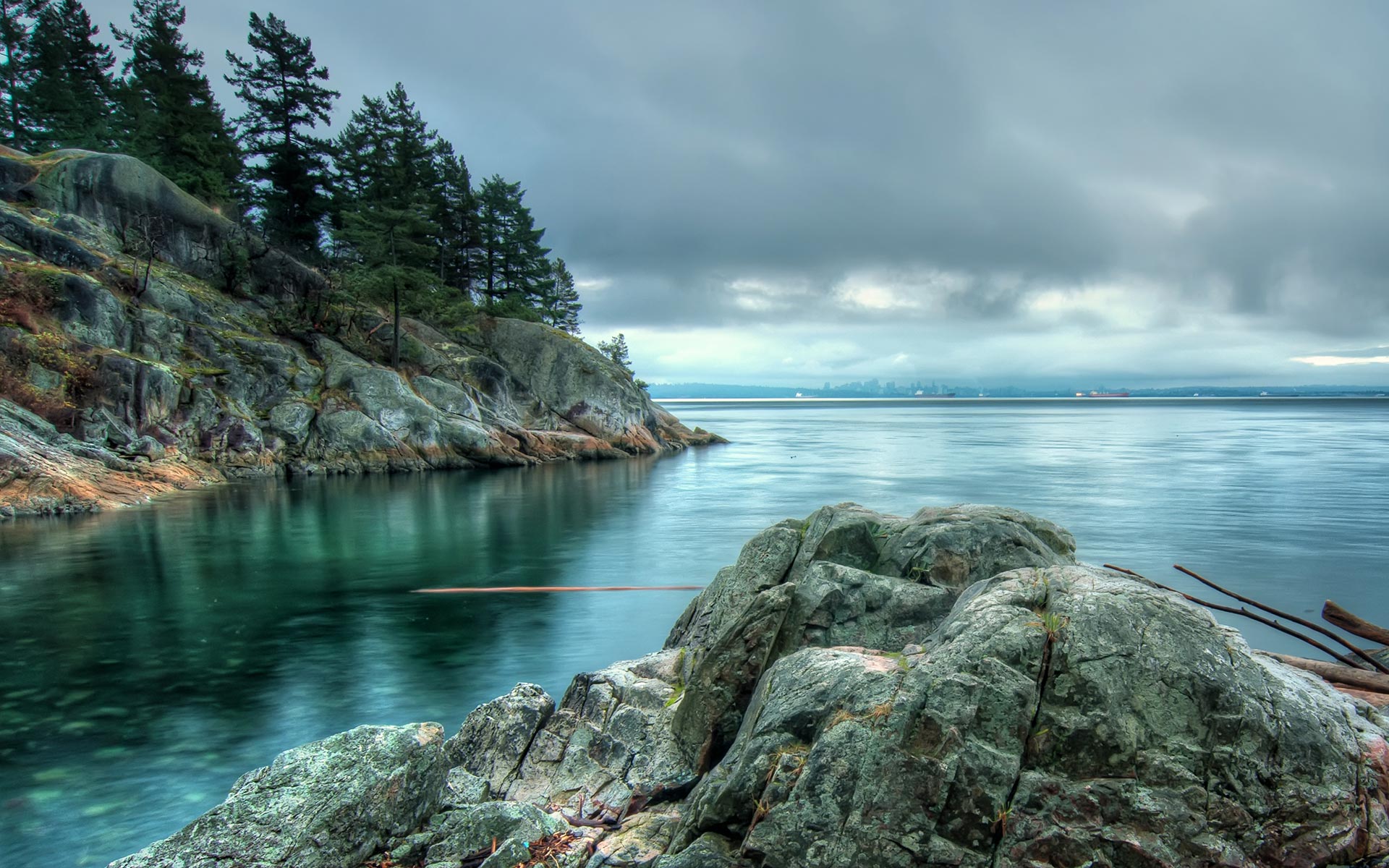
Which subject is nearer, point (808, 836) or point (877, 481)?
point (808, 836)

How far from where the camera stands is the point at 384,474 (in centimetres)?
4016

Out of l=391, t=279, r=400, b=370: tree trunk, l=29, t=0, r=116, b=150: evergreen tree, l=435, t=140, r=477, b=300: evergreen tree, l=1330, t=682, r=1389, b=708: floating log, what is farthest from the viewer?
l=435, t=140, r=477, b=300: evergreen tree

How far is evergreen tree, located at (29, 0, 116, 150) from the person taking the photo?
54.5 m

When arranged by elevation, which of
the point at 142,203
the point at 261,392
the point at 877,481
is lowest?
the point at 877,481

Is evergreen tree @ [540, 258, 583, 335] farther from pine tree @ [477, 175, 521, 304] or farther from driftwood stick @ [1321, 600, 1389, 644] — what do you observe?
driftwood stick @ [1321, 600, 1389, 644]

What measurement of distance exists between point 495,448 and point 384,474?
7363 millimetres

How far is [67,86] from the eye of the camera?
55688 millimetres

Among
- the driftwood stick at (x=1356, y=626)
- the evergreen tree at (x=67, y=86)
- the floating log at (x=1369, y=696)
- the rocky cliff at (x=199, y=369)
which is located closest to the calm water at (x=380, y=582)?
the rocky cliff at (x=199, y=369)

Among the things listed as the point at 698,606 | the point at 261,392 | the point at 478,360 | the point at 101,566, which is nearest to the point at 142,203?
the point at 261,392

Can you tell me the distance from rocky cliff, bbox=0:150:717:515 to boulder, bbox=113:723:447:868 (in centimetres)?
2607

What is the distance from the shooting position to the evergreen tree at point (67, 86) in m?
54.5

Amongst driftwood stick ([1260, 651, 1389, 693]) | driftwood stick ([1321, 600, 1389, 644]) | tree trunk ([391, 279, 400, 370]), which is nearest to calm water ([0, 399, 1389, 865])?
driftwood stick ([1321, 600, 1389, 644])

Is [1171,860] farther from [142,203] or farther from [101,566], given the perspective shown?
[142,203]

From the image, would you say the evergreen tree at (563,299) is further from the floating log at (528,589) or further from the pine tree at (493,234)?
the floating log at (528,589)
